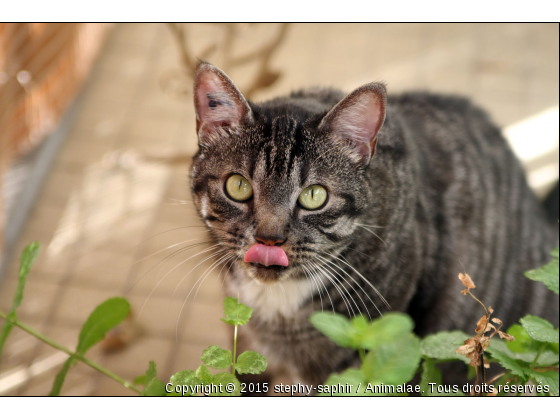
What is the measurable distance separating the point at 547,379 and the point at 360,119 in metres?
0.56

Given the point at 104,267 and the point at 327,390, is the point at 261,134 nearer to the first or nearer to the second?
the point at 327,390

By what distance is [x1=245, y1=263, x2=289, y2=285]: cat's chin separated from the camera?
1010 millimetres

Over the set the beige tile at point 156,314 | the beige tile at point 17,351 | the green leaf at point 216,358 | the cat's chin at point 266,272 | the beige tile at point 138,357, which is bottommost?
the beige tile at point 138,357

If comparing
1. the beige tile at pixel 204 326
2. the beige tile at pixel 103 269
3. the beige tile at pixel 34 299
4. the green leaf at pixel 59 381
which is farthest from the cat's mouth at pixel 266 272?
the beige tile at pixel 34 299

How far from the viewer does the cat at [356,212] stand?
1.00m

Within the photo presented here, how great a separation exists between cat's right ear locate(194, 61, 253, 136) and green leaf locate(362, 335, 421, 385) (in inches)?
25.1

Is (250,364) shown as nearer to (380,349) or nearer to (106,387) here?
(380,349)

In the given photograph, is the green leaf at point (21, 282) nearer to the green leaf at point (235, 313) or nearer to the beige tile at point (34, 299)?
the green leaf at point (235, 313)

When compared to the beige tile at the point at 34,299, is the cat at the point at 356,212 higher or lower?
higher

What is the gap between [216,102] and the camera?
1037 millimetres

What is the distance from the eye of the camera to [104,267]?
2.00 m

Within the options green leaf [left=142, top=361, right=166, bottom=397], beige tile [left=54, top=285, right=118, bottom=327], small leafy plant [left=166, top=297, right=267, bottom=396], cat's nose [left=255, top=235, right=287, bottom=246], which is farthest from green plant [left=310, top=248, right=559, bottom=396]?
beige tile [left=54, top=285, right=118, bottom=327]

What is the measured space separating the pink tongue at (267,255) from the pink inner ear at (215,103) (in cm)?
28

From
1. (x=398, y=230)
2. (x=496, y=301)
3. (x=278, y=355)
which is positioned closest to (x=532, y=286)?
(x=496, y=301)
